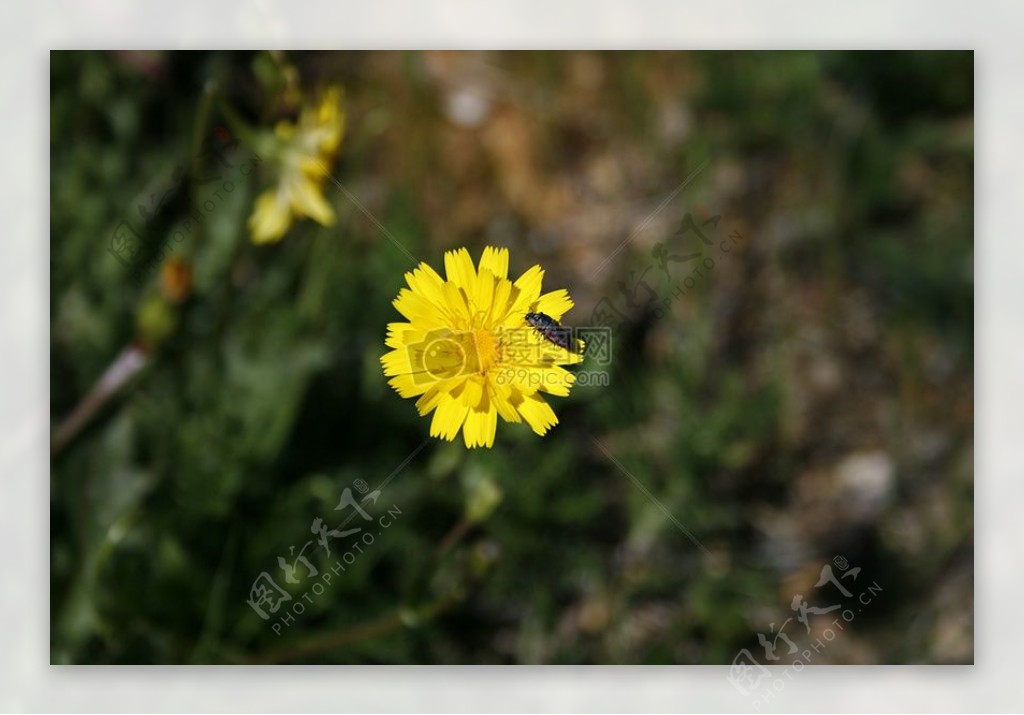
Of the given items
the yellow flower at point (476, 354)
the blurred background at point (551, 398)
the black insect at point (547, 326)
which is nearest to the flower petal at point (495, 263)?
the yellow flower at point (476, 354)

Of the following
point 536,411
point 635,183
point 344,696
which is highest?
point 635,183

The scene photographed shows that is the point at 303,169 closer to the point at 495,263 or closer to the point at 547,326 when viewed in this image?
the point at 495,263

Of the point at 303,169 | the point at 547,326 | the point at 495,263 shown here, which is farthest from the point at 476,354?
the point at 303,169

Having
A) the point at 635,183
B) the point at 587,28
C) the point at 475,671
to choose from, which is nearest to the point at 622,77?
the point at 635,183

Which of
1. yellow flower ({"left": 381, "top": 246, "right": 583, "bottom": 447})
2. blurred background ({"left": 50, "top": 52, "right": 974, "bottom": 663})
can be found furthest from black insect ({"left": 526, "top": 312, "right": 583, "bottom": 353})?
blurred background ({"left": 50, "top": 52, "right": 974, "bottom": 663})

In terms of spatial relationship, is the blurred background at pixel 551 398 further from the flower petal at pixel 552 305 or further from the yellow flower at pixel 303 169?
the flower petal at pixel 552 305

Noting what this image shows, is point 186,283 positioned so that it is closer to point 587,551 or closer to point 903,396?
point 587,551
